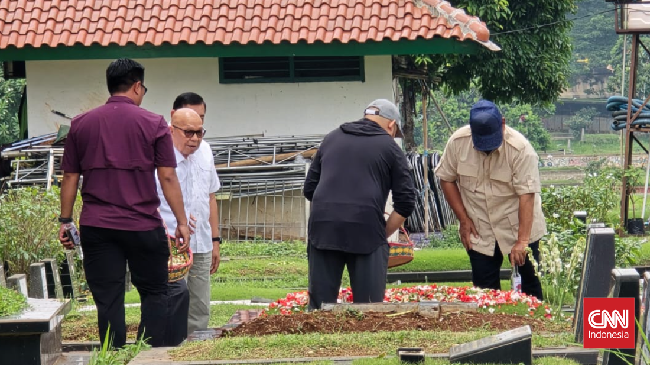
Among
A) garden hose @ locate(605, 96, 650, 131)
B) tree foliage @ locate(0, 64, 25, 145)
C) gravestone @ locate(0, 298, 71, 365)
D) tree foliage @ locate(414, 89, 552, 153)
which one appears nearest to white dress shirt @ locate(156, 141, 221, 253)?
gravestone @ locate(0, 298, 71, 365)

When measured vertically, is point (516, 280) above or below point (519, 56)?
below

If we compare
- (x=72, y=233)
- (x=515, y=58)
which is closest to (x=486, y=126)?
(x=72, y=233)

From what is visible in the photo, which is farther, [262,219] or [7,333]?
[262,219]

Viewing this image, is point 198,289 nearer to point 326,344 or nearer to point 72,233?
point 72,233

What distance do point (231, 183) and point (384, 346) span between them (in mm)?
12045

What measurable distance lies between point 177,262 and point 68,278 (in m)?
4.47

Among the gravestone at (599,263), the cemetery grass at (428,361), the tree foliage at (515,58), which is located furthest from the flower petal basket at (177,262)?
the tree foliage at (515,58)

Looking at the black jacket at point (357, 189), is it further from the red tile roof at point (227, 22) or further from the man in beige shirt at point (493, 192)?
the red tile roof at point (227, 22)

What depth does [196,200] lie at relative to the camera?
8609 millimetres

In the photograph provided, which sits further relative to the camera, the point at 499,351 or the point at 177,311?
the point at 177,311

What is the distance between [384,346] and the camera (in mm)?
6574

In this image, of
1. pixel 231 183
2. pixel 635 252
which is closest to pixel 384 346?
pixel 635 252

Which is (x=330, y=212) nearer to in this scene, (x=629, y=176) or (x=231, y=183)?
(x=231, y=183)

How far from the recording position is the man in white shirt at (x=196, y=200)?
27.4 ft
